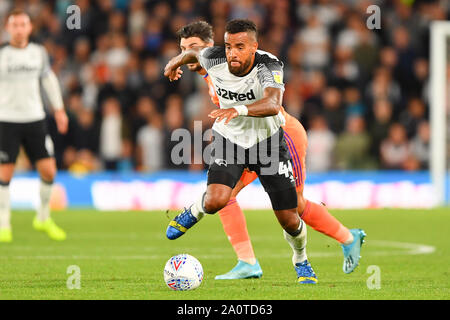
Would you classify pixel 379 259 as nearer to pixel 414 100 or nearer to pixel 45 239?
pixel 45 239

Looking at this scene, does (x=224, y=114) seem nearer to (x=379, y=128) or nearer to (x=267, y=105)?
(x=267, y=105)

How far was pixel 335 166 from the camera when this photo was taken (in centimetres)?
1755

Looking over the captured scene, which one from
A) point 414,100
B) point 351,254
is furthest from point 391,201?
point 351,254

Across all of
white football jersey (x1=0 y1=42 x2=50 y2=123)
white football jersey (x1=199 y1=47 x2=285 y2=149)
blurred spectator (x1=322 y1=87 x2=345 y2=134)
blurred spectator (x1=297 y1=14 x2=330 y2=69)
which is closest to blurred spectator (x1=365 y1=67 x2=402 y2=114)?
blurred spectator (x1=322 y1=87 x2=345 y2=134)

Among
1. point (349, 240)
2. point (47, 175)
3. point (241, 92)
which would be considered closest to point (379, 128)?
point (47, 175)

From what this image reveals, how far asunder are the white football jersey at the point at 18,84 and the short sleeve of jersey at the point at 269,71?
15.5ft

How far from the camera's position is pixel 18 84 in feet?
36.9

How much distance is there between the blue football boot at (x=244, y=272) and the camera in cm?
787

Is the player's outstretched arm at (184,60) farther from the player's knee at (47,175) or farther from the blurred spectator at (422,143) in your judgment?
the blurred spectator at (422,143)

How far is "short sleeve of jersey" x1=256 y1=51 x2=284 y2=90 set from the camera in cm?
695

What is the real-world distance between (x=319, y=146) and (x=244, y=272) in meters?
9.67

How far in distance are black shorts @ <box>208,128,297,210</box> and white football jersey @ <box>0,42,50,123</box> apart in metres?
4.43

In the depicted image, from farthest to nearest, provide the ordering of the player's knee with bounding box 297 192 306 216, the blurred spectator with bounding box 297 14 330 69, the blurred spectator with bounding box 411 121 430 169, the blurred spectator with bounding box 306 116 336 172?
the blurred spectator with bounding box 297 14 330 69 < the blurred spectator with bounding box 411 121 430 169 < the blurred spectator with bounding box 306 116 336 172 < the player's knee with bounding box 297 192 306 216

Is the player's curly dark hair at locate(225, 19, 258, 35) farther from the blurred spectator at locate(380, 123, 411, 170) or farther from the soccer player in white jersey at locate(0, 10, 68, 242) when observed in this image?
the blurred spectator at locate(380, 123, 411, 170)
